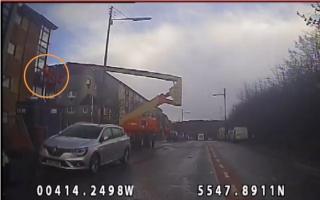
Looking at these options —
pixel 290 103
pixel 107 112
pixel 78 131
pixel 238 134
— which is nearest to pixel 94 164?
pixel 78 131

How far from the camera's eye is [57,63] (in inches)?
147

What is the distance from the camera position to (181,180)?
380cm

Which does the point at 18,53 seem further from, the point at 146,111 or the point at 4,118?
the point at 146,111

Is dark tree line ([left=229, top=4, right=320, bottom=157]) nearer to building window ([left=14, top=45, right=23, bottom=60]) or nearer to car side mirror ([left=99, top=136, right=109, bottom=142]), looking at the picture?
car side mirror ([left=99, top=136, right=109, bottom=142])

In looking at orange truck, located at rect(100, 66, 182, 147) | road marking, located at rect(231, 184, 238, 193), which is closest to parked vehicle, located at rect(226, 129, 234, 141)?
orange truck, located at rect(100, 66, 182, 147)

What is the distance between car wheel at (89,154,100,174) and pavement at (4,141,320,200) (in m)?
0.04

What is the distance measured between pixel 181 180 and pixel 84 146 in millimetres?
779

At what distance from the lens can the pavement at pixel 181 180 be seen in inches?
143

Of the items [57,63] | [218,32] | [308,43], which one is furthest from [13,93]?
[308,43]

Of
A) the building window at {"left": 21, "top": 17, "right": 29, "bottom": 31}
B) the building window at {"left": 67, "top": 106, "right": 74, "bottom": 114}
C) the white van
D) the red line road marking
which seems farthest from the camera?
the white van

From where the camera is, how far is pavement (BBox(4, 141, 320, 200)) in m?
3.64

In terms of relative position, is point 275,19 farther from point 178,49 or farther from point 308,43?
point 178,49

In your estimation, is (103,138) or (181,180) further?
(103,138)

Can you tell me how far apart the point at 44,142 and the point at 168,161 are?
3.26 feet
